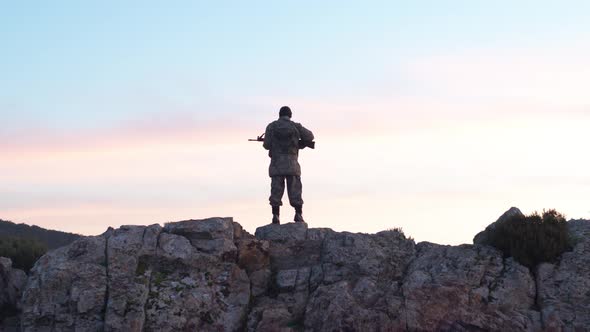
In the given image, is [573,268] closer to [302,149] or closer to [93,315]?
[302,149]

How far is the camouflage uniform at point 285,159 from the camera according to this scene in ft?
78.7

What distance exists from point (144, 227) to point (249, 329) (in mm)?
4228

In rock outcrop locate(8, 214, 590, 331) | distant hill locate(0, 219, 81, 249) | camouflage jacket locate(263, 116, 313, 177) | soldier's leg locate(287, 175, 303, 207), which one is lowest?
rock outcrop locate(8, 214, 590, 331)

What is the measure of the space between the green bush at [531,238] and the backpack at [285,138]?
19.8ft

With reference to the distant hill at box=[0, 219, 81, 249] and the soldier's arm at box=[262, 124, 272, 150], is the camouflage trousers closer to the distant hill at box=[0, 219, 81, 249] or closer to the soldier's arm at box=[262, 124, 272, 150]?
the soldier's arm at box=[262, 124, 272, 150]

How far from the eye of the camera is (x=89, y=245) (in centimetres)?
2188

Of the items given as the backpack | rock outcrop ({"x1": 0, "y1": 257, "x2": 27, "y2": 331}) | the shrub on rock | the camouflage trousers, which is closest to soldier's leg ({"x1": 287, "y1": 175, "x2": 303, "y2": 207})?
the camouflage trousers

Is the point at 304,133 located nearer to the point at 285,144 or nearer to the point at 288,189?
the point at 285,144

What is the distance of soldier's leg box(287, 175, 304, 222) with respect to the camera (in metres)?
24.0

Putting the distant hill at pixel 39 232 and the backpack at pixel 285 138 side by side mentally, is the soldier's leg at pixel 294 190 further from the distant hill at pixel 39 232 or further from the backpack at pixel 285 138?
the distant hill at pixel 39 232

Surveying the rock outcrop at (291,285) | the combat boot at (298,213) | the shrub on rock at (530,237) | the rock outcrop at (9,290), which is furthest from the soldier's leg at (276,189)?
the rock outcrop at (9,290)

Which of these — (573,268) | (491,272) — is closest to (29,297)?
(491,272)

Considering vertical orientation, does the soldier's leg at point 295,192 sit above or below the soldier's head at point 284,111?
below

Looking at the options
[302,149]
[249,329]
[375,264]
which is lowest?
[249,329]
